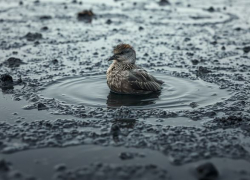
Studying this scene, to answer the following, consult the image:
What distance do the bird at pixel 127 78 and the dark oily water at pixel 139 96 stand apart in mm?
162

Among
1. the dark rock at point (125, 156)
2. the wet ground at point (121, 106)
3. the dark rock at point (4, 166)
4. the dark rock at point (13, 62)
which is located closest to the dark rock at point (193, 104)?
the wet ground at point (121, 106)

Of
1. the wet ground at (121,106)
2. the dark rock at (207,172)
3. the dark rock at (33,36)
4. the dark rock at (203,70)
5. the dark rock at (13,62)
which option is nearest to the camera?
the dark rock at (207,172)

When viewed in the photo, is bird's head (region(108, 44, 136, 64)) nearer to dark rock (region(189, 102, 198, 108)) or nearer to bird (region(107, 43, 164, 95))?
bird (region(107, 43, 164, 95))

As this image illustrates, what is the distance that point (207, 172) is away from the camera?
5141 millimetres

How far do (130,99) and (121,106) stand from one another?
960 millimetres

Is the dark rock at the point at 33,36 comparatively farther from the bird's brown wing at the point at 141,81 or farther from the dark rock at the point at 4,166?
the dark rock at the point at 4,166

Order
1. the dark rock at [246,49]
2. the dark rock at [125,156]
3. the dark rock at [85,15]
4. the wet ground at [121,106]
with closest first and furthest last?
the wet ground at [121,106], the dark rock at [125,156], the dark rock at [246,49], the dark rock at [85,15]

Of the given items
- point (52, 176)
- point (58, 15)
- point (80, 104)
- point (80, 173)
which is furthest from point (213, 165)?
point (58, 15)

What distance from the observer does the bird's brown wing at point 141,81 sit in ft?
28.8

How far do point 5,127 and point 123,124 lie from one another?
7.20ft

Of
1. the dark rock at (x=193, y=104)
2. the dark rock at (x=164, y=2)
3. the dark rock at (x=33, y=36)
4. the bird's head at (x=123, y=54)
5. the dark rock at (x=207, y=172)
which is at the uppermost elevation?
the dark rock at (x=164, y=2)

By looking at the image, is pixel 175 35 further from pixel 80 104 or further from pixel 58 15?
pixel 80 104

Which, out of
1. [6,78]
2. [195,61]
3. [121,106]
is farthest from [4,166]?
[195,61]

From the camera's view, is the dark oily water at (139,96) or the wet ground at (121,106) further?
the dark oily water at (139,96)
